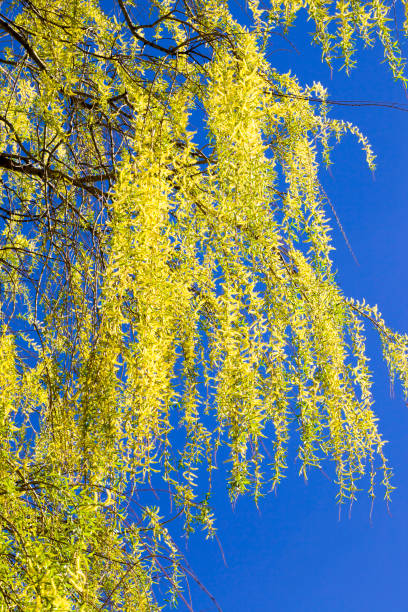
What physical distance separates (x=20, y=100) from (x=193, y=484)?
81.7 inches

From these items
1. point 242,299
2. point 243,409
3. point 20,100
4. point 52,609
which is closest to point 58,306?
point 242,299

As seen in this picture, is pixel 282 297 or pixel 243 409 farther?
pixel 282 297

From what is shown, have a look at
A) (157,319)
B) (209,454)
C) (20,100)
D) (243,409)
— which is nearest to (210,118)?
(157,319)

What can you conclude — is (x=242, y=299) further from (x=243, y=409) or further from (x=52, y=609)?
(x=52, y=609)

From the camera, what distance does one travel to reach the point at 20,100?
9.58 ft

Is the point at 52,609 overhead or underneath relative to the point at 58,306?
underneath

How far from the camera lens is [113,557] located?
154 centimetres

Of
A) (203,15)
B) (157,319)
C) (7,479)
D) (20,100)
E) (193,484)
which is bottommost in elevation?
(7,479)

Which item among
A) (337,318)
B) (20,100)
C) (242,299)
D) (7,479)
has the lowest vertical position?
(7,479)

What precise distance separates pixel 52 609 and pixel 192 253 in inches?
32.5

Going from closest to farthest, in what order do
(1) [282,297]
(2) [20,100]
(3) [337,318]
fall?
1. (1) [282,297]
2. (3) [337,318]
3. (2) [20,100]

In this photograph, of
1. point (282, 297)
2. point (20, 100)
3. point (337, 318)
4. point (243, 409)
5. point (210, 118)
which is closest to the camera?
point (243, 409)

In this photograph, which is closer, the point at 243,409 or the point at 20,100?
the point at 243,409

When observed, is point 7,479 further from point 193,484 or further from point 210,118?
point 210,118
